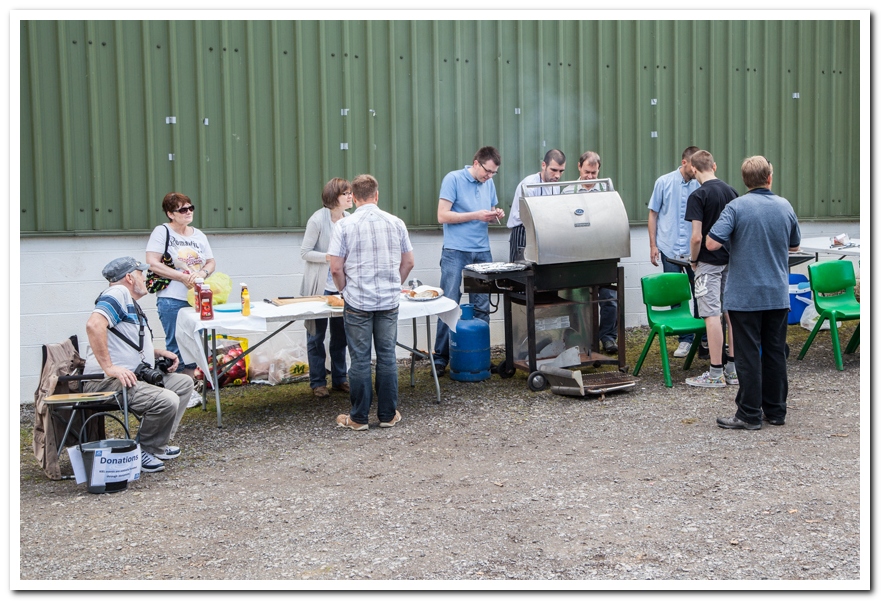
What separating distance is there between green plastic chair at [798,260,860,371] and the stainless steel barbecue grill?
1.65m

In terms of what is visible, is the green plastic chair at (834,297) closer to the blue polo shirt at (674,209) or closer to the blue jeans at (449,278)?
the blue polo shirt at (674,209)

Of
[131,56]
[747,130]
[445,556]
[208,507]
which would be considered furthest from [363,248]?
[747,130]

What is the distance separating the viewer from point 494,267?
752 cm

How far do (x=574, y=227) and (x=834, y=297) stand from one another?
249 cm

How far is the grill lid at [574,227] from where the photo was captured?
719 centimetres

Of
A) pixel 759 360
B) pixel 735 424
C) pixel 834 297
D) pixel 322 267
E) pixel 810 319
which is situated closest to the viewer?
pixel 759 360

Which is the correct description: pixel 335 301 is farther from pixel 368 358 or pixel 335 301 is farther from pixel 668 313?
pixel 668 313

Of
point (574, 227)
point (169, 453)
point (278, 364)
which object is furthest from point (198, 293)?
point (574, 227)

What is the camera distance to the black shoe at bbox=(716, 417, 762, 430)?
6.00 m

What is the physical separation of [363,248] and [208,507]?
1895mm

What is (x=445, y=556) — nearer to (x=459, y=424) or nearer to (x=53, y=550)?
(x=53, y=550)

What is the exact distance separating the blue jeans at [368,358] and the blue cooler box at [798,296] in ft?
15.9

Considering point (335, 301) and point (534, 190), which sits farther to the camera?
point (534, 190)

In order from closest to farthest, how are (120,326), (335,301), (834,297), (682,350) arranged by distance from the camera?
1. (120,326)
2. (335,301)
3. (834,297)
4. (682,350)
